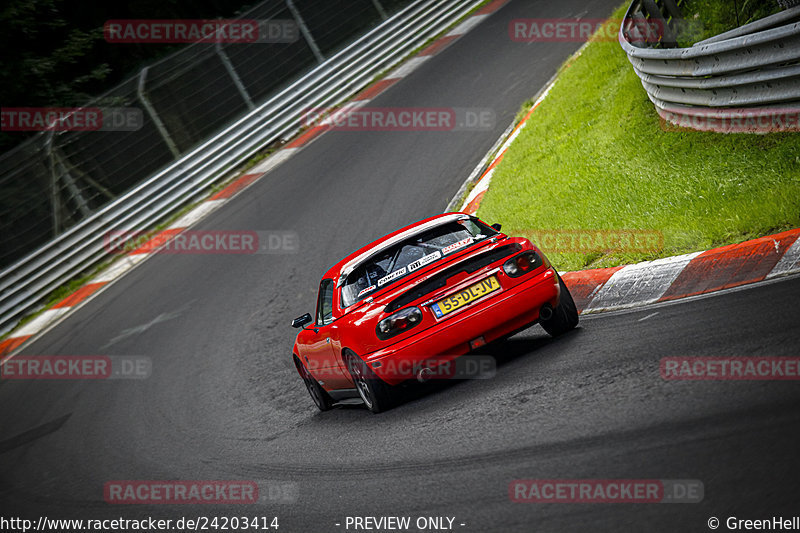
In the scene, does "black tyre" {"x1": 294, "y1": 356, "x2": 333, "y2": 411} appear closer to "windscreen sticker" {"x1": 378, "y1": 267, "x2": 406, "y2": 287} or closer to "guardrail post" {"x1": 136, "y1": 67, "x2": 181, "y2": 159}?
"windscreen sticker" {"x1": 378, "y1": 267, "x2": 406, "y2": 287}

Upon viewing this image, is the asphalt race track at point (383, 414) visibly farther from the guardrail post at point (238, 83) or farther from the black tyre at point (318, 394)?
the guardrail post at point (238, 83)

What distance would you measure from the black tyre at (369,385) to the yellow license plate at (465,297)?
688 mm

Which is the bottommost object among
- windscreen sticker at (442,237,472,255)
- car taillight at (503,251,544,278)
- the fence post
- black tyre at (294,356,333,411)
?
black tyre at (294,356,333,411)

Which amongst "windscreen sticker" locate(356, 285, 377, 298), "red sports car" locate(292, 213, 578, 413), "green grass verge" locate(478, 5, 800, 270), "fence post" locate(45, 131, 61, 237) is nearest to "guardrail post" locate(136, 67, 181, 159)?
"fence post" locate(45, 131, 61, 237)

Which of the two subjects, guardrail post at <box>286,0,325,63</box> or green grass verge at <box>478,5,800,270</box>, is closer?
green grass verge at <box>478,5,800,270</box>

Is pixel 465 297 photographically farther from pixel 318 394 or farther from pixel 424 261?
pixel 318 394

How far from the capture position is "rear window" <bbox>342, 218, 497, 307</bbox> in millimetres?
6578

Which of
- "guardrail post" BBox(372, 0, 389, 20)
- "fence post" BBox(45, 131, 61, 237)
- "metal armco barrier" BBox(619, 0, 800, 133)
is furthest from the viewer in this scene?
"guardrail post" BBox(372, 0, 389, 20)

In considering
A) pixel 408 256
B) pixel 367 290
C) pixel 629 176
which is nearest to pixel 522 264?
pixel 408 256

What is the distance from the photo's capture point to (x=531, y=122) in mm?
12625

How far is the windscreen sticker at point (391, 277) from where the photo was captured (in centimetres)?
653

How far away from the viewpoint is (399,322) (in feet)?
20.0

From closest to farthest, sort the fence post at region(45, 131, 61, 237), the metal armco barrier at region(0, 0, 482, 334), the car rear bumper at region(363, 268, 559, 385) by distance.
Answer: the car rear bumper at region(363, 268, 559, 385), the metal armco barrier at region(0, 0, 482, 334), the fence post at region(45, 131, 61, 237)

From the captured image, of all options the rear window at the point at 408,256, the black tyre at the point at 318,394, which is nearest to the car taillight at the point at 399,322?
the rear window at the point at 408,256
